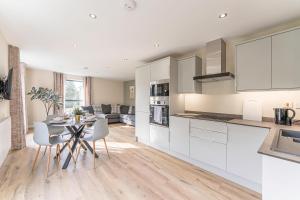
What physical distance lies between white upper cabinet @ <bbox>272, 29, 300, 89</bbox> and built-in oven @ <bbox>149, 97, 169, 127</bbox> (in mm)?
1978

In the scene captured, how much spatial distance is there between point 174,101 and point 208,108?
75cm

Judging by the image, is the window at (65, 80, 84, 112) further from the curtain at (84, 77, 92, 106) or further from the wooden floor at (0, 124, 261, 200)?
the wooden floor at (0, 124, 261, 200)

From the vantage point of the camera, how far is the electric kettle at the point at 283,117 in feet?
6.83

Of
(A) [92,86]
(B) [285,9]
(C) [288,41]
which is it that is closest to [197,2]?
(B) [285,9]

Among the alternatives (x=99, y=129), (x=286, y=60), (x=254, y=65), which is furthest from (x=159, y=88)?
(x=286, y=60)

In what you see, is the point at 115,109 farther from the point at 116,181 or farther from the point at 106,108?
the point at 116,181

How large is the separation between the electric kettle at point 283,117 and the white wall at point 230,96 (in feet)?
0.78

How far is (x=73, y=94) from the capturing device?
7.41 metres

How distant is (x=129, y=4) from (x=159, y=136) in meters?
2.81

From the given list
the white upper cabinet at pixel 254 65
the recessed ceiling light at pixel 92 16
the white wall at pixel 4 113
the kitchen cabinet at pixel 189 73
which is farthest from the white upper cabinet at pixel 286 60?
the white wall at pixel 4 113

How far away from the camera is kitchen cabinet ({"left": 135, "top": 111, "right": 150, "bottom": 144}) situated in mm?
4114

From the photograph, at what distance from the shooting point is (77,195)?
6.53 ft

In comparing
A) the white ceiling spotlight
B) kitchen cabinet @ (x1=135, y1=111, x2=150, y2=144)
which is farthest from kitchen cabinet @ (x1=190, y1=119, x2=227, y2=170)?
the white ceiling spotlight

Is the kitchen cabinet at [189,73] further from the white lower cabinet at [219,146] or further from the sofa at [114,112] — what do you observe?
the sofa at [114,112]
